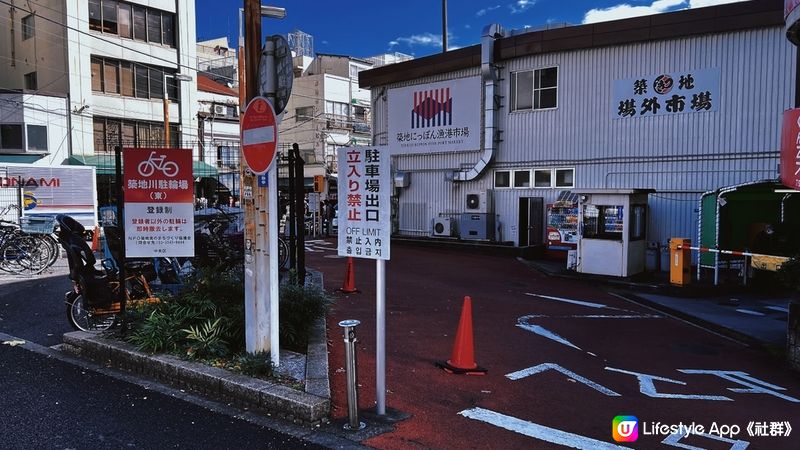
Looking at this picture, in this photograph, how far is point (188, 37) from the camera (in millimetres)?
31406

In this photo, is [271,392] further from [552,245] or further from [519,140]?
[519,140]

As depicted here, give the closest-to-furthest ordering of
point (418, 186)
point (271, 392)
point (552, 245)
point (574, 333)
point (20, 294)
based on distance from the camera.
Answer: point (271, 392)
point (574, 333)
point (20, 294)
point (552, 245)
point (418, 186)

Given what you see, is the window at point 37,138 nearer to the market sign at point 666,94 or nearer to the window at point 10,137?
the window at point 10,137

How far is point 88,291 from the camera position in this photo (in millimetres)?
7062

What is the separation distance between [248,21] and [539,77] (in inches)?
590

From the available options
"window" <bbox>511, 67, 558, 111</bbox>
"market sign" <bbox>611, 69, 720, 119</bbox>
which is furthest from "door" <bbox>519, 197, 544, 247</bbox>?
"market sign" <bbox>611, 69, 720, 119</bbox>

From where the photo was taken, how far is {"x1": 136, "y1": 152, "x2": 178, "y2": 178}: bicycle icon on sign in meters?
6.32

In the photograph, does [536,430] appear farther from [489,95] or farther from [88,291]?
[489,95]

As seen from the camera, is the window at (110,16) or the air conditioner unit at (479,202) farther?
the window at (110,16)

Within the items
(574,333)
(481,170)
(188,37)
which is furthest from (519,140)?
(188,37)

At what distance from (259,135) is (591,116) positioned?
581 inches

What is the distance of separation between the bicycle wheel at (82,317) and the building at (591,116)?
464 inches

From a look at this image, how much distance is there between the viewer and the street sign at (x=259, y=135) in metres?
5.17

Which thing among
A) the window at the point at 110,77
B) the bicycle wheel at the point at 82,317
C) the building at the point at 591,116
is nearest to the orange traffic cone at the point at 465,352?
the bicycle wheel at the point at 82,317
